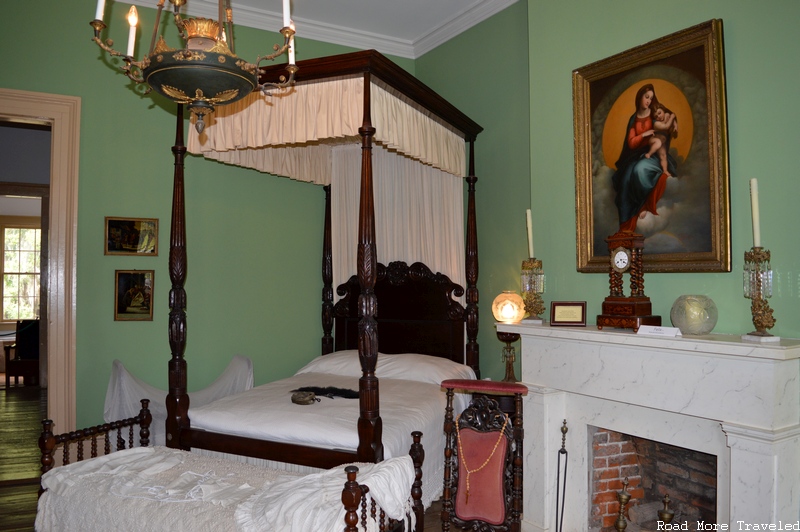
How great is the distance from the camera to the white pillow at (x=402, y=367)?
4.54 metres

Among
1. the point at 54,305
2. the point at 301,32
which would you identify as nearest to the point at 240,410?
the point at 54,305

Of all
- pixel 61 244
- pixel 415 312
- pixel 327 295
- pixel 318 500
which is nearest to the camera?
pixel 318 500

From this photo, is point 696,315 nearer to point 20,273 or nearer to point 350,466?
point 350,466

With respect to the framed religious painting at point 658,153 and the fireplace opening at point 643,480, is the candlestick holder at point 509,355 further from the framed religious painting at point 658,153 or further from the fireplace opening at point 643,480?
the framed religious painting at point 658,153

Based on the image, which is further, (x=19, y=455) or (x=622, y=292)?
(x=19, y=455)

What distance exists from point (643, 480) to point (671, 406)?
0.96 metres

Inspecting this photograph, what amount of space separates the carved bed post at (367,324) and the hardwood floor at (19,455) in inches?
88.2

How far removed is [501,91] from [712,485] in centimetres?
314

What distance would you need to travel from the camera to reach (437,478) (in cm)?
386

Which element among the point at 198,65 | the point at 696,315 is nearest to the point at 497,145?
the point at 696,315

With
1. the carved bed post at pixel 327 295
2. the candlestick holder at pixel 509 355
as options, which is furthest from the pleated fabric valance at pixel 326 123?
the candlestick holder at pixel 509 355

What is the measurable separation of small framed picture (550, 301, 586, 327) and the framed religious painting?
0.23 m

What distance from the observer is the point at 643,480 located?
3.50 meters

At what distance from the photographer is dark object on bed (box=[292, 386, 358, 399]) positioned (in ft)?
13.3
